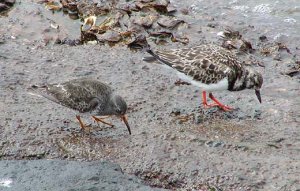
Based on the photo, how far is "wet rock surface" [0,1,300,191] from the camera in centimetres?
555

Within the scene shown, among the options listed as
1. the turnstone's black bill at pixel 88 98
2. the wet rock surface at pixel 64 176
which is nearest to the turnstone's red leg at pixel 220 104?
the turnstone's black bill at pixel 88 98

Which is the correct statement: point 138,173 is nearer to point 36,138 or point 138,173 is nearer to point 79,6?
Result: point 36,138

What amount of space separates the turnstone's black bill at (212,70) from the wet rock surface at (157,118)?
0.89ft

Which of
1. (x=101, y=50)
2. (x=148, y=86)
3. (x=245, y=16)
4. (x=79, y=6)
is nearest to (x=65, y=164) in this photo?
(x=148, y=86)

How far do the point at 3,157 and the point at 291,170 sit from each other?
10.1ft

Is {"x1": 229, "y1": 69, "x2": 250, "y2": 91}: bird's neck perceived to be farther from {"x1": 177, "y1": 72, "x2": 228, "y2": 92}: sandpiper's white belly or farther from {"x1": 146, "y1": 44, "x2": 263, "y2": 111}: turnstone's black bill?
{"x1": 177, "y1": 72, "x2": 228, "y2": 92}: sandpiper's white belly

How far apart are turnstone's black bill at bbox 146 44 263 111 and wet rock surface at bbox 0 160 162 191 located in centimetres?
181

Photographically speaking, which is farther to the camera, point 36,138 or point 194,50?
point 194,50

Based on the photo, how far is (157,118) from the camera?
647 cm

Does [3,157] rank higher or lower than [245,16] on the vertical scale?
lower

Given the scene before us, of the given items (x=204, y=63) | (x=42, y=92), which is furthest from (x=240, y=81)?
(x=42, y=92)

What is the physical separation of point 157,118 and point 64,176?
1.61 meters

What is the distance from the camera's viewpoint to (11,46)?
808 centimetres

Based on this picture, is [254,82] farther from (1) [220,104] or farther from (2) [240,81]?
(1) [220,104]
